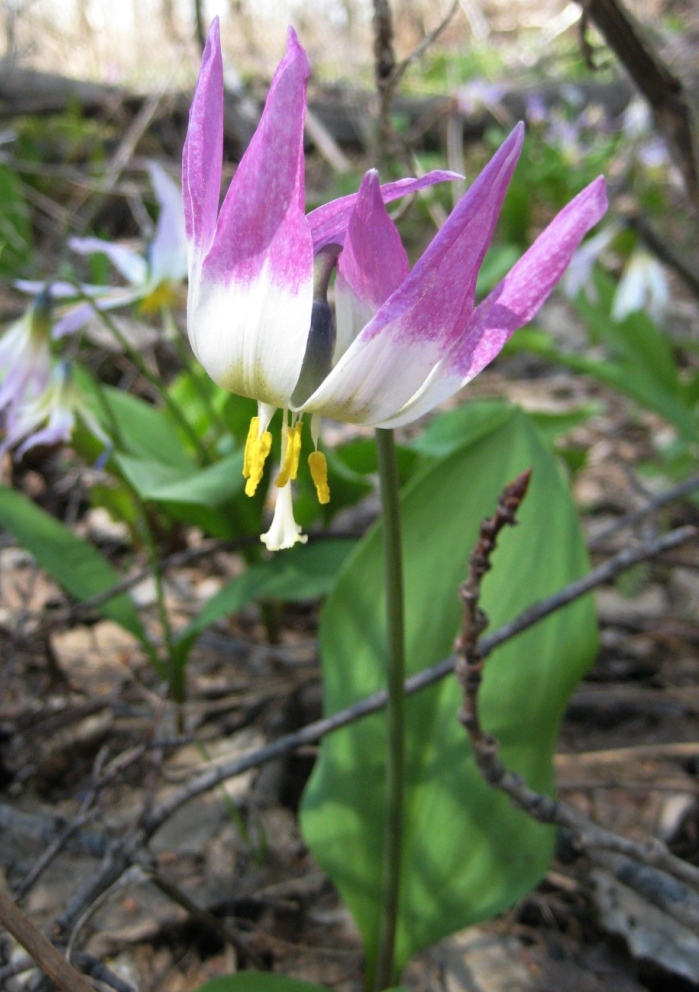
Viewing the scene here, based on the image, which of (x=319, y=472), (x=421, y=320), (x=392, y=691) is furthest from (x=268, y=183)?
(x=392, y=691)

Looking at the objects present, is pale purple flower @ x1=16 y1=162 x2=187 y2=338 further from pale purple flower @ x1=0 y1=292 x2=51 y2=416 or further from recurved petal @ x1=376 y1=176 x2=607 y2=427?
recurved petal @ x1=376 y1=176 x2=607 y2=427

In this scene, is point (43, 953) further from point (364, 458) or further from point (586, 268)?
point (586, 268)

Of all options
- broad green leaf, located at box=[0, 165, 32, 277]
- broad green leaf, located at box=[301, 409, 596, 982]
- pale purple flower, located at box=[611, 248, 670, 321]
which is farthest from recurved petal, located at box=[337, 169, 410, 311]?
broad green leaf, located at box=[0, 165, 32, 277]

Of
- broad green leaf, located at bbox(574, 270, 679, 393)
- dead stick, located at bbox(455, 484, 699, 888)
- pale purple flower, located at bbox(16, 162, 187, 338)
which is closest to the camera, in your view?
dead stick, located at bbox(455, 484, 699, 888)

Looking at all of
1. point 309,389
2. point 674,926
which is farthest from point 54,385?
point 674,926

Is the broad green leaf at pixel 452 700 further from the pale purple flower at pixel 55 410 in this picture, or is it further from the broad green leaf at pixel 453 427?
the pale purple flower at pixel 55 410

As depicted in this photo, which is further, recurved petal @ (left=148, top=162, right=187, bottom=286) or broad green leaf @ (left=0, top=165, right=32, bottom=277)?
broad green leaf @ (left=0, top=165, right=32, bottom=277)
